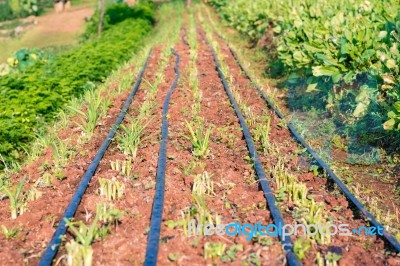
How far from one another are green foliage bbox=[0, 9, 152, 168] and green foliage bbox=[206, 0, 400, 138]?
13.1 ft

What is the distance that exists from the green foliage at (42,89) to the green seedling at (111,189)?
7.48ft

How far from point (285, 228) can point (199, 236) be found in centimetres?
70

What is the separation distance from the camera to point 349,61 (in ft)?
25.2

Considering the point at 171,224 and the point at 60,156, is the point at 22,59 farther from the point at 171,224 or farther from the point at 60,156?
the point at 171,224

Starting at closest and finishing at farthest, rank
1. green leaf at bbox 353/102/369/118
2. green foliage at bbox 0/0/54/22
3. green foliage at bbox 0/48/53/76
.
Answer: green leaf at bbox 353/102/369/118, green foliage at bbox 0/48/53/76, green foliage at bbox 0/0/54/22

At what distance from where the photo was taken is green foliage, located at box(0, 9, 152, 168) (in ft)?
22.8

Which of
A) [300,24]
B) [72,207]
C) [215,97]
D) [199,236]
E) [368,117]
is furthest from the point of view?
[300,24]

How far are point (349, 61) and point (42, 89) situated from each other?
16.4 ft

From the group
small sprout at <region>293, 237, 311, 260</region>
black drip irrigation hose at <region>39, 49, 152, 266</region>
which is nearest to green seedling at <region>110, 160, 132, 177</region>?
black drip irrigation hose at <region>39, 49, 152, 266</region>

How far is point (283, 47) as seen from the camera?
10.2m

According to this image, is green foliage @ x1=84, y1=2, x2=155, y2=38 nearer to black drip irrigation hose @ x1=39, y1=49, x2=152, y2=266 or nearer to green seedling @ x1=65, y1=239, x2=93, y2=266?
black drip irrigation hose @ x1=39, y1=49, x2=152, y2=266

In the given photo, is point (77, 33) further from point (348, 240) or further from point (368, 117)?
point (348, 240)

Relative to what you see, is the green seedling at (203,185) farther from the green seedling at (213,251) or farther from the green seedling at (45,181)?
the green seedling at (45,181)

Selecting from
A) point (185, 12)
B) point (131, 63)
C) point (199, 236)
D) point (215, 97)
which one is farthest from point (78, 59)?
point (185, 12)
